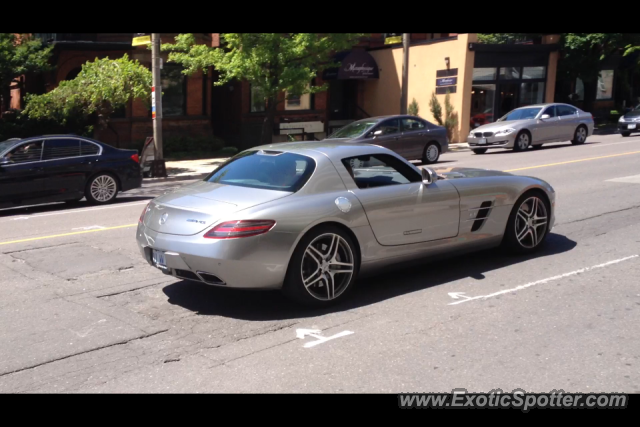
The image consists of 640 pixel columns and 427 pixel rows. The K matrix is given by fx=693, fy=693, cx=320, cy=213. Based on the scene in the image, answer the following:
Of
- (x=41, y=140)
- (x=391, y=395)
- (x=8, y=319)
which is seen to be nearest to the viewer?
(x=391, y=395)

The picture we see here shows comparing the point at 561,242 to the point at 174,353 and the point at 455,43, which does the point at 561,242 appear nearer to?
the point at 174,353

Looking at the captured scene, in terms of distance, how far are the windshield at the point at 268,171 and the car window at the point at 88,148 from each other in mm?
7636

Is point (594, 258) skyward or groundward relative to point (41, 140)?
groundward

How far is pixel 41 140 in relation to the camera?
1341cm

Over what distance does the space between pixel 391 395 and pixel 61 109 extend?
18.6 metres

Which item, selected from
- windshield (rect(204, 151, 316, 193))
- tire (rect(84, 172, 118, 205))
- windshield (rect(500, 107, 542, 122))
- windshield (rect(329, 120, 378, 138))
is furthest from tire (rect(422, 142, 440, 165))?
windshield (rect(204, 151, 316, 193))

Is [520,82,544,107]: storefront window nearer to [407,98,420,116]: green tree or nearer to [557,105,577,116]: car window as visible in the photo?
[407,98,420,116]: green tree

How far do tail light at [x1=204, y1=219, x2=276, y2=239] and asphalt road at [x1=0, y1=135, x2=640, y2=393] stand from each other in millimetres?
776

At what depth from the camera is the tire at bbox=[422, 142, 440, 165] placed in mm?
20938

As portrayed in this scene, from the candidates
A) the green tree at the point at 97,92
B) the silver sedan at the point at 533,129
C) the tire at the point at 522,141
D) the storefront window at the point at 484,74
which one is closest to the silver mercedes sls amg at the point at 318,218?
the green tree at the point at 97,92

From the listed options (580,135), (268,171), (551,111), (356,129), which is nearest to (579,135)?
(580,135)

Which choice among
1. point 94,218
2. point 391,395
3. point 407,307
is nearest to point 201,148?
point 94,218

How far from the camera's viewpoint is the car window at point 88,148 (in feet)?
45.8
